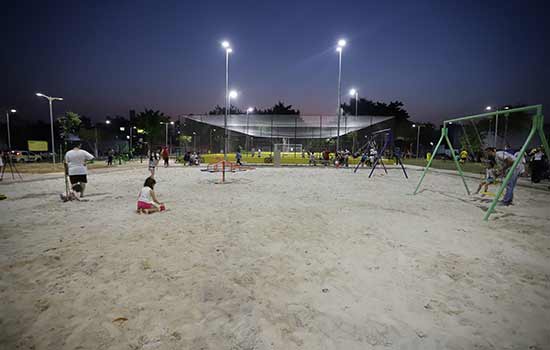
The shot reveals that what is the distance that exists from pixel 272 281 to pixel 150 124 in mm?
68207

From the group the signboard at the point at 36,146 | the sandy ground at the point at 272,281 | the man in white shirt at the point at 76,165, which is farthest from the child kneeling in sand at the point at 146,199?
the signboard at the point at 36,146

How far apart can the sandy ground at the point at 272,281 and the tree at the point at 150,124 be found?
6153 cm

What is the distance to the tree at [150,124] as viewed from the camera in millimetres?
62388

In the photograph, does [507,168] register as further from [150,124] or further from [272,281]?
[150,124]

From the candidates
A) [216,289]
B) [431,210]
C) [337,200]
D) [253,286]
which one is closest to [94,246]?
[216,289]

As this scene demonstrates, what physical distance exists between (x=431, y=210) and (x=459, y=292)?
506 cm

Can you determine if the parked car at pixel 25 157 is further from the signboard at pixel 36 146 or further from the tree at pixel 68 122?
the tree at pixel 68 122

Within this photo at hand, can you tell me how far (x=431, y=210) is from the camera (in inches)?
304

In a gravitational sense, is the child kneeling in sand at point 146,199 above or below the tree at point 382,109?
below

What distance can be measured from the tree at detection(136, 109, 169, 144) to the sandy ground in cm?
6153

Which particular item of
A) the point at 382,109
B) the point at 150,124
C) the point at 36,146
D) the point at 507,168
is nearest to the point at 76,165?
the point at 507,168

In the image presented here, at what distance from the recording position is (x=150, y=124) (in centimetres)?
6325

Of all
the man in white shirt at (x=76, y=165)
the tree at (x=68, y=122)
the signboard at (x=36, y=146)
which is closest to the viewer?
the man in white shirt at (x=76, y=165)

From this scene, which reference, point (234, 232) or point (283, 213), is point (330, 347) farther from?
point (283, 213)
